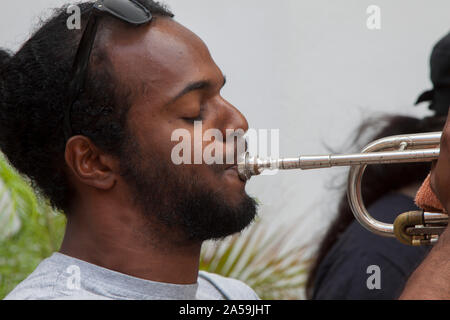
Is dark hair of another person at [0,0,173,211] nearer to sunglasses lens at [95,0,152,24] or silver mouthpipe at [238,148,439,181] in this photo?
sunglasses lens at [95,0,152,24]

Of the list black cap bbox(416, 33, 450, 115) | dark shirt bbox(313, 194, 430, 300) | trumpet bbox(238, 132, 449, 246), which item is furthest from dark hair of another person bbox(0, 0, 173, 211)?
black cap bbox(416, 33, 450, 115)

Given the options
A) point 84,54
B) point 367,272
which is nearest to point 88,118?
point 84,54

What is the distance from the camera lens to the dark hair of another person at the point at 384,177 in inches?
85.5

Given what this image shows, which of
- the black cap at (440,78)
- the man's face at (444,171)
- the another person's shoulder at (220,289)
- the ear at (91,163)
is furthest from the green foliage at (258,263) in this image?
the man's face at (444,171)

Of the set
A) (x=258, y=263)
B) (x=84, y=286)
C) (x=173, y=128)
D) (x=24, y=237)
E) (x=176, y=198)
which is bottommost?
(x=258, y=263)

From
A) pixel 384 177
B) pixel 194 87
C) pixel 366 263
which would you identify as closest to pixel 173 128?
pixel 194 87

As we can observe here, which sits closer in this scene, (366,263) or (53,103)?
(53,103)

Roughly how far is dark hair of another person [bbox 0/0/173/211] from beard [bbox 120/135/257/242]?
0.06m

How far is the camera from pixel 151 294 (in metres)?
1.33

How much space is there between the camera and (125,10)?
133 cm

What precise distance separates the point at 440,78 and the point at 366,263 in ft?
2.09

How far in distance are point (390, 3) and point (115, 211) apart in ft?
4.84

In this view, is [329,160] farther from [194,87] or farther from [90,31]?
[90,31]

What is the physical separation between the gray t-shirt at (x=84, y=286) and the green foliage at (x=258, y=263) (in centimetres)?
71
